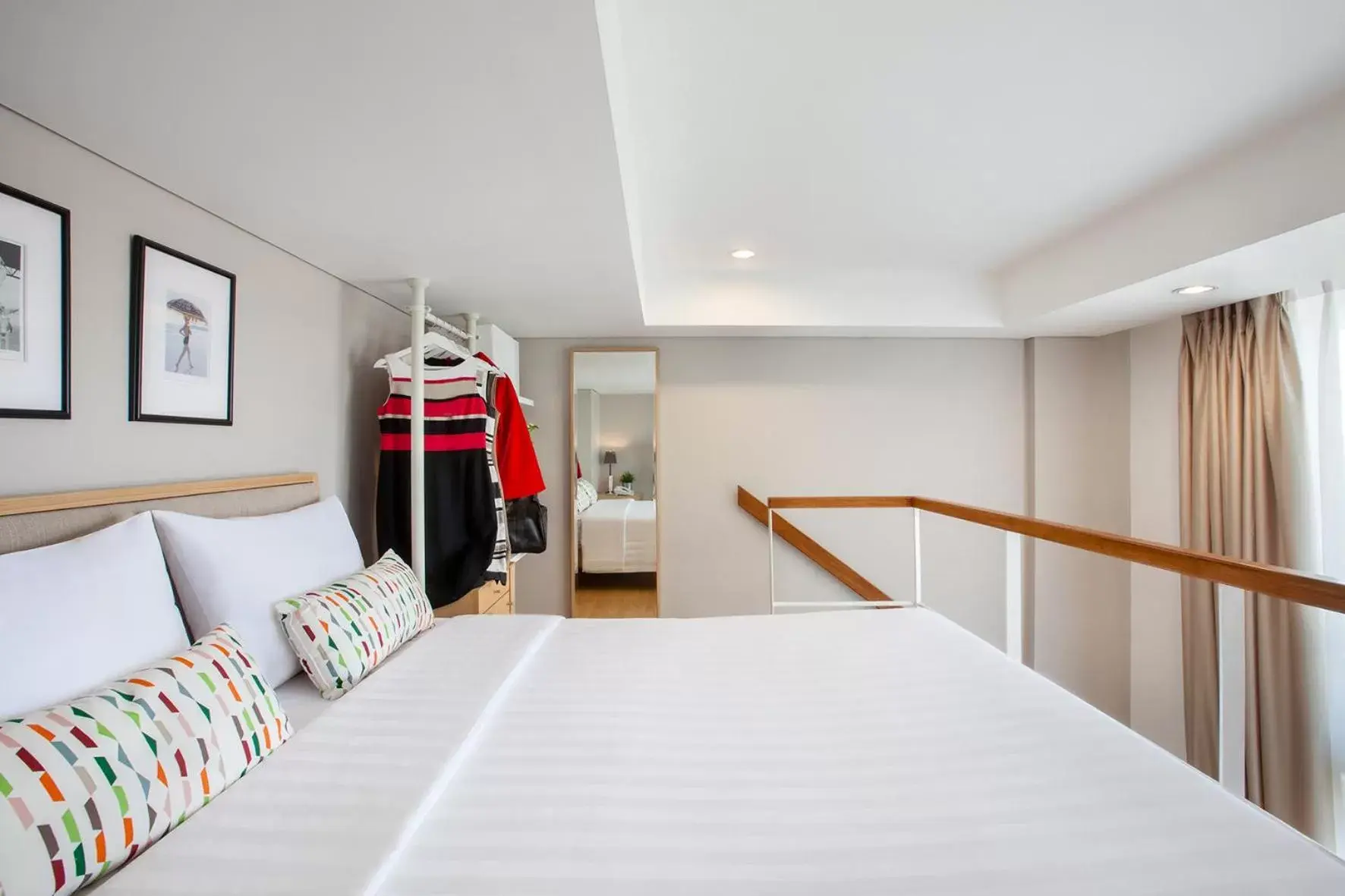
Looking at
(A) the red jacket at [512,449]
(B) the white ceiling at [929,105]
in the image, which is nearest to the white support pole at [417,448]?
(A) the red jacket at [512,449]

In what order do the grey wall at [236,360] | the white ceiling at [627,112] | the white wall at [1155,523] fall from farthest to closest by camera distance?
the white wall at [1155,523], the grey wall at [236,360], the white ceiling at [627,112]

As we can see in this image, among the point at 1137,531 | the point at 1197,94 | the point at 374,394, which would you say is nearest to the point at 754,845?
the point at 1197,94

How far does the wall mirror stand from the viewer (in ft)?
12.2

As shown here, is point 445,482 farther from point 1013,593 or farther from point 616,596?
point 1013,593

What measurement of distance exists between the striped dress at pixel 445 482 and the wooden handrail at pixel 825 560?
1.77 meters

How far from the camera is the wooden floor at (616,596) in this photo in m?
3.70

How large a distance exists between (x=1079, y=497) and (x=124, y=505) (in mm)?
4472

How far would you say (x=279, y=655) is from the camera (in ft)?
4.80

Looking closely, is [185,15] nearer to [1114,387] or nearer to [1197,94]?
[1197,94]

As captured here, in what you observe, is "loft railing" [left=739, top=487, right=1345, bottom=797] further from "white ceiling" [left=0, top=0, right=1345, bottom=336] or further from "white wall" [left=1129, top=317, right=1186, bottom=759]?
"white wall" [left=1129, top=317, right=1186, bottom=759]

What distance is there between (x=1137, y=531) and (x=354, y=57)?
438 cm

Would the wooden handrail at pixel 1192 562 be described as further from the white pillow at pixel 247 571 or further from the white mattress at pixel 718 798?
the white pillow at pixel 247 571

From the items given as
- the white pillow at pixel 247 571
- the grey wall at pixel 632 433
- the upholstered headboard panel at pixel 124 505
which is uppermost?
the grey wall at pixel 632 433

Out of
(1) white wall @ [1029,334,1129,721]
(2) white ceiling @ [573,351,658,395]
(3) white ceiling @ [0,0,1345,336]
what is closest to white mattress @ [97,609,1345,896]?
(3) white ceiling @ [0,0,1345,336]
